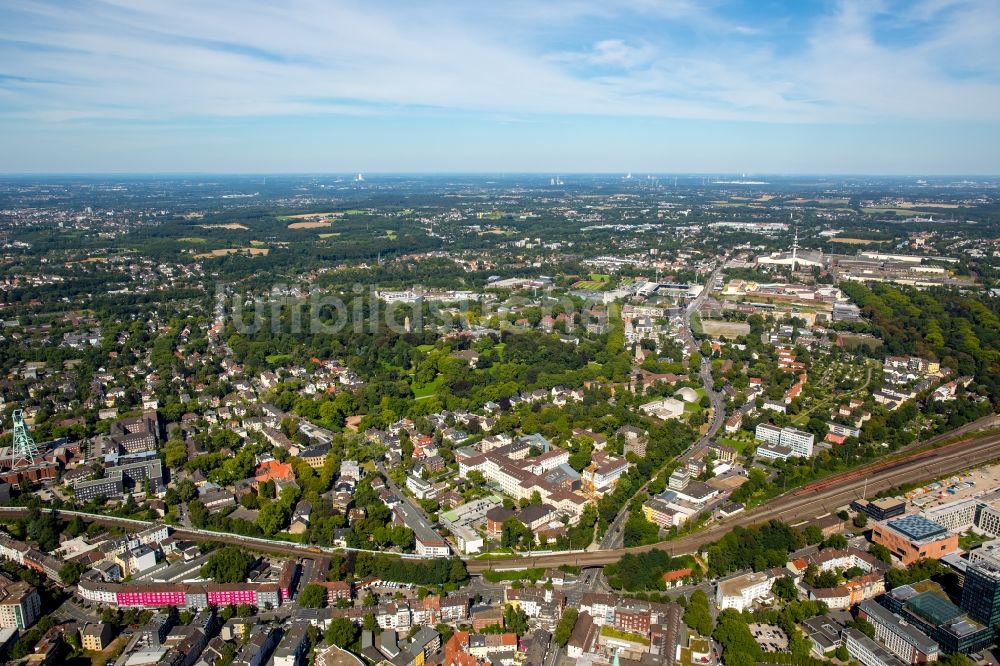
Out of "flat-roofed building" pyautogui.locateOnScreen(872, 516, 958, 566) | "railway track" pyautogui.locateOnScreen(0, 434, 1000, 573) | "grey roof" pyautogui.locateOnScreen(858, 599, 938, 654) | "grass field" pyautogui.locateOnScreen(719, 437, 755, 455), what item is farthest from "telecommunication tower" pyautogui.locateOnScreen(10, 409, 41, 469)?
"flat-roofed building" pyautogui.locateOnScreen(872, 516, 958, 566)

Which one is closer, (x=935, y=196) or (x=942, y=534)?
(x=942, y=534)

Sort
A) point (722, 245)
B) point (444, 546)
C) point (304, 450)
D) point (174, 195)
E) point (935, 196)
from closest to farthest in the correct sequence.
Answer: point (444, 546)
point (304, 450)
point (722, 245)
point (935, 196)
point (174, 195)

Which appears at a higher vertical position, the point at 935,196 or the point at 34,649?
the point at 935,196

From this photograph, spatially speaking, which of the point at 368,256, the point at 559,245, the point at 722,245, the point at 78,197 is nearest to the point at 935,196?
the point at 722,245

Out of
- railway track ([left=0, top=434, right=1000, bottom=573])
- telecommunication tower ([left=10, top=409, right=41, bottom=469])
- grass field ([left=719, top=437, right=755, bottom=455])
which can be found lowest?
railway track ([left=0, top=434, right=1000, bottom=573])

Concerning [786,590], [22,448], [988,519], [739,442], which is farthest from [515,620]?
[22,448]

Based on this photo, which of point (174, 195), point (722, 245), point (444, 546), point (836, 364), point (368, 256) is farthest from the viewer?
point (174, 195)

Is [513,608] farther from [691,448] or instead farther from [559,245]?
[559,245]

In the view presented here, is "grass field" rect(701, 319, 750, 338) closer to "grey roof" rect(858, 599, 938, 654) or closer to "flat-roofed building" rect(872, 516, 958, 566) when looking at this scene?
"flat-roofed building" rect(872, 516, 958, 566)
